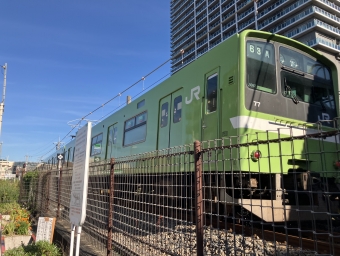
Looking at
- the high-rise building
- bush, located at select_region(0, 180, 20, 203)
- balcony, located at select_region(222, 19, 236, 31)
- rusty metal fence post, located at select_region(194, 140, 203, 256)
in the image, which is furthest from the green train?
balcony, located at select_region(222, 19, 236, 31)

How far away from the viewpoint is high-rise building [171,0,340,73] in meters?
49.4

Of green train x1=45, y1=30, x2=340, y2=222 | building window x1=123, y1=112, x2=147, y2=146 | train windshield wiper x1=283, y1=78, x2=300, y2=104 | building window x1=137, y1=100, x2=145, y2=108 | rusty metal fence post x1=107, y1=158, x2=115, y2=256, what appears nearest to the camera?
rusty metal fence post x1=107, y1=158, x2=115, y2=256

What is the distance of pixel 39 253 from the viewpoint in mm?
5250

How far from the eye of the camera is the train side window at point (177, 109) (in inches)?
269

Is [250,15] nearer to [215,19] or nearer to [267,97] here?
[215,19]

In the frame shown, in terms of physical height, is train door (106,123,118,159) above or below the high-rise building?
below

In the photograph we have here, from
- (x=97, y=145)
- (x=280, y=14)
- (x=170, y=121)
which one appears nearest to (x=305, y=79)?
(x=170, y=121)

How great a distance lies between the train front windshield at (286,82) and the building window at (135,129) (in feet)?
12.6

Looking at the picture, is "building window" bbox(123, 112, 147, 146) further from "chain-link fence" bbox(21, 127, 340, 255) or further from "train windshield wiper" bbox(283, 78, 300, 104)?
"train windshield wiper" bbox(283, 78, 300, 104)

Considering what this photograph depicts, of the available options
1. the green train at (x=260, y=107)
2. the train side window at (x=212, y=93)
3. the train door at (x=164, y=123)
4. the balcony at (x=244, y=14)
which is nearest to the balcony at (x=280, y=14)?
the balcony at (x=244, y=14)

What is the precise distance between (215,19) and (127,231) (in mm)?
72045

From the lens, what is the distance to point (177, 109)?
22.9 feet

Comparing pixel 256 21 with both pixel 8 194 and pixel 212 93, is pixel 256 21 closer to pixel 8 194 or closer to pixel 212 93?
pixel 8 194

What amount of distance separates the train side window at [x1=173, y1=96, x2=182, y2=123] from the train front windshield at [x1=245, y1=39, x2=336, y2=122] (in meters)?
1.94
